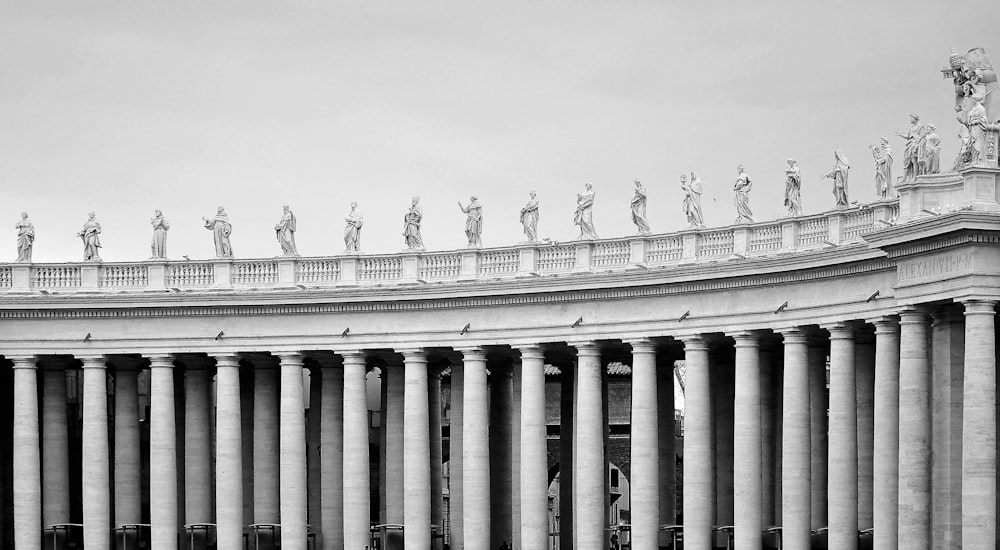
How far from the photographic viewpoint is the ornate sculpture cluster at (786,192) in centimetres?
10519

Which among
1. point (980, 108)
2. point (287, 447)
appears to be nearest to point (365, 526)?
point (287, 447)

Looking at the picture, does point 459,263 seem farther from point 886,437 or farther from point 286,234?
point 886,437

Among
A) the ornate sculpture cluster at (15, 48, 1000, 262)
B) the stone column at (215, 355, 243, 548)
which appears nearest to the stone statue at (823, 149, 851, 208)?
the ornate sculpture cluster at (15, 48, 1000, 262)

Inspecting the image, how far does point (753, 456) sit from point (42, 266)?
4943cm

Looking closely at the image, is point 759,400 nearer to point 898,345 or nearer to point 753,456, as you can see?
point 753,456

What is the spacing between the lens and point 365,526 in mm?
138750

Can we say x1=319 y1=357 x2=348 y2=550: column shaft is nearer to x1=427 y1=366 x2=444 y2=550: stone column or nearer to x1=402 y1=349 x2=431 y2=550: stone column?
x1=427 y1=366 x2=444 y2=550: stone column

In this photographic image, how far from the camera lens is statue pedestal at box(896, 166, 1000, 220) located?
102750 millimetres

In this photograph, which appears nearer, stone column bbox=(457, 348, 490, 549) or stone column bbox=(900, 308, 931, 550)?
stone column bbox=(900, 308, 931, 550)

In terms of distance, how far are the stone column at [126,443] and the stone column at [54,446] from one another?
3385mm

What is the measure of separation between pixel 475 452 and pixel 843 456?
28.0 metres

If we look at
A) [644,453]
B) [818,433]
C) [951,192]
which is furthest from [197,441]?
[951,192]

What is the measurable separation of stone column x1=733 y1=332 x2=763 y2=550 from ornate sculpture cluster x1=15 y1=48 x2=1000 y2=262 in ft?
24.9

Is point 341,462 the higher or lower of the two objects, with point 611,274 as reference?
lower
